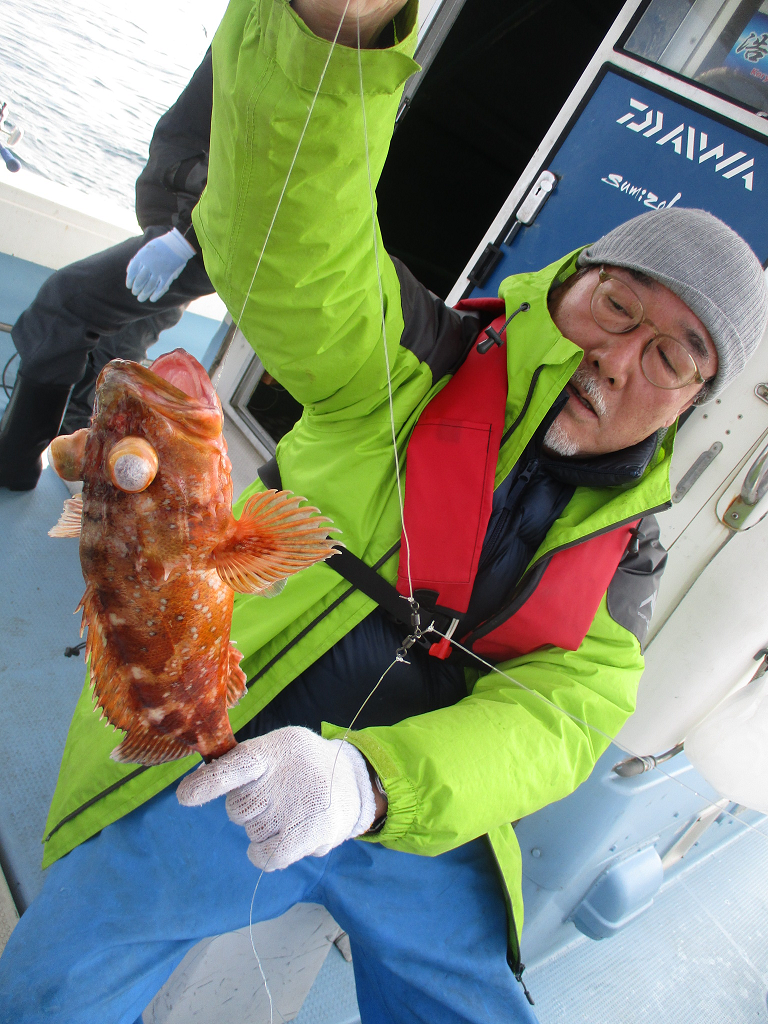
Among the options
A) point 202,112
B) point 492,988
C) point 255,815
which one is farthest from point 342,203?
point 202,112

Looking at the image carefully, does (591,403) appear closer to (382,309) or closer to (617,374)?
(617,374)

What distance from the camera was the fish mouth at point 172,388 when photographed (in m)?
1.17

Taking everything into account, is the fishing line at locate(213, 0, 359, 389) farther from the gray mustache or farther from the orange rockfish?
the gray mustache

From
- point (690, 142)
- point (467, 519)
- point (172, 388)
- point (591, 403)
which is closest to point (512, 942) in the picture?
point (467, 519)

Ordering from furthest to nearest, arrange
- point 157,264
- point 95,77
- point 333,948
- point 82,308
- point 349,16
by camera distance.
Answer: point 95,77, point 82,308, point 157,264, point 333,948, point 349,16

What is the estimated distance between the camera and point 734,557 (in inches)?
97.7

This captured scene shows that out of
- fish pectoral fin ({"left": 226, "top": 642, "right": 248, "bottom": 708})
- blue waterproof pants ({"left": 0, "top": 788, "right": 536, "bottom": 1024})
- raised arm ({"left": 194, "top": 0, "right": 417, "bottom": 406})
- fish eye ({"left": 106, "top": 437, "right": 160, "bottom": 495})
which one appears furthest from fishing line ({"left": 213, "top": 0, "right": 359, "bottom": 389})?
blue waterproof pants ({"left": 0, "top": 788, "right": 536, "bottom": 1024})

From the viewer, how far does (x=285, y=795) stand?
4.27 ft

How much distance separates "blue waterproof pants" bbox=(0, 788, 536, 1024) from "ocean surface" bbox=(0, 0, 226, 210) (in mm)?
8306

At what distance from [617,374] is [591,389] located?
3.4 inches

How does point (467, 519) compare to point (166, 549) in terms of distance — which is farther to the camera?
point (467, 519)

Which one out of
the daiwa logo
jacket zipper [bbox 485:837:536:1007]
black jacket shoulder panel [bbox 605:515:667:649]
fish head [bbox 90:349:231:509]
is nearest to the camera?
fish head [bbox 90:349:231:509]

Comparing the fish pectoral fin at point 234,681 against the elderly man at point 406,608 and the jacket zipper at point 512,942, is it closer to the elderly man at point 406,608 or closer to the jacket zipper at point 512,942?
the elderly man at point 406,608

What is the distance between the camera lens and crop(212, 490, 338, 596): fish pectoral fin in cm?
130
